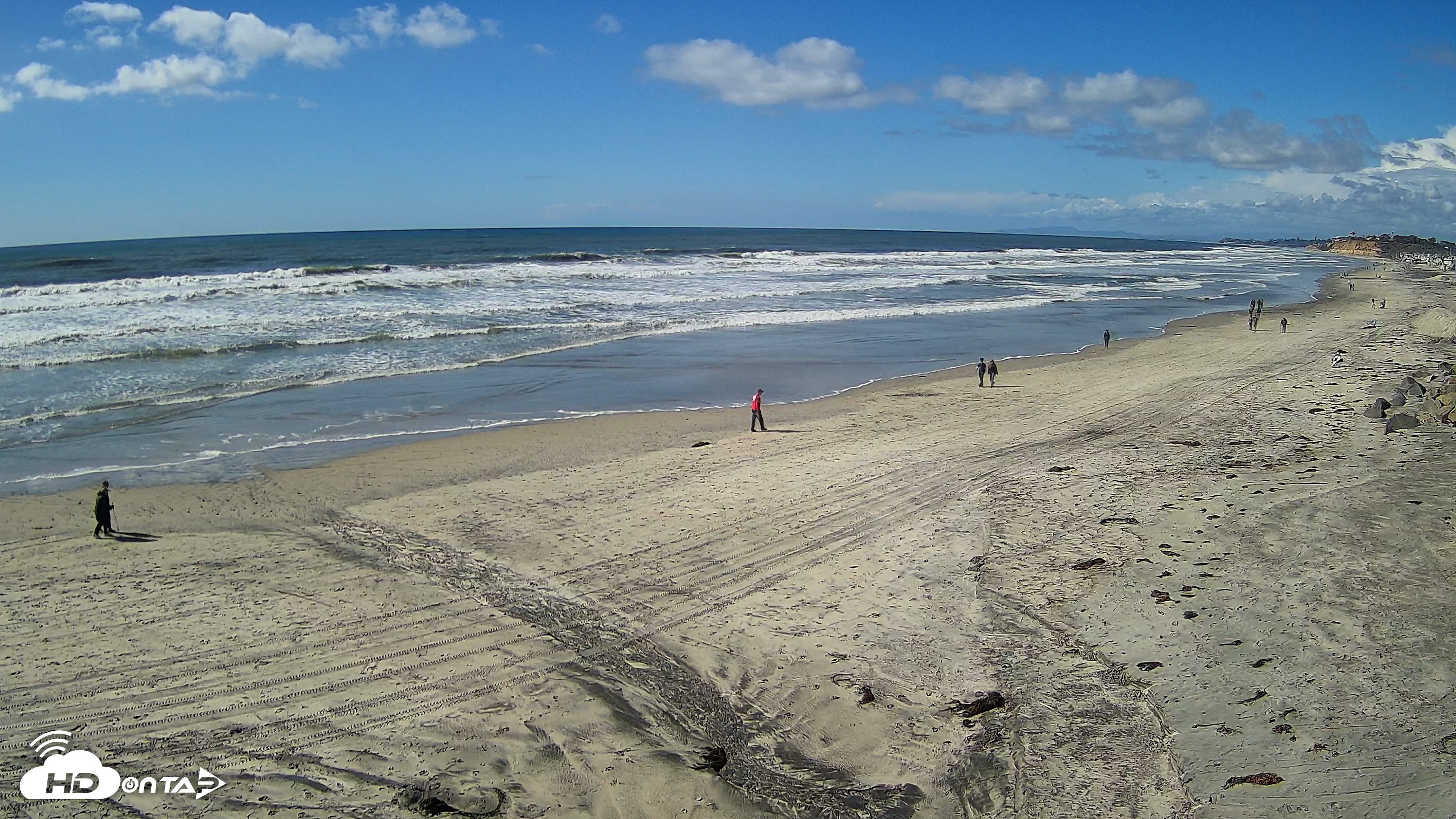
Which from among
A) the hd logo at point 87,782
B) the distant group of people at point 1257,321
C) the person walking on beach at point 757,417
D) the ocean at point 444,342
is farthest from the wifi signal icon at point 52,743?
the distant group of people at point 1257,321

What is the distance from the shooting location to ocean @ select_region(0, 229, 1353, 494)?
52.4 ft

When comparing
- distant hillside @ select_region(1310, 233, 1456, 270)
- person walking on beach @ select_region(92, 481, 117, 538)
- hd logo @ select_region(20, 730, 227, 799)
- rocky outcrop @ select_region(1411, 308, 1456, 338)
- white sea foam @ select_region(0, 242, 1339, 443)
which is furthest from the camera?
distant hillside @ select_region(1310, 233, 1456, 270)

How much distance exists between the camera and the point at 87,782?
5.98 meters

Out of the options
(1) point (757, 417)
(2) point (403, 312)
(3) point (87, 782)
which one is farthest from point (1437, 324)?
(3) point (87, 782)

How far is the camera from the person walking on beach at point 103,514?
1048cm

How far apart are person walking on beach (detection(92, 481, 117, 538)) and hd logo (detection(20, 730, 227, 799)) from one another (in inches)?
200

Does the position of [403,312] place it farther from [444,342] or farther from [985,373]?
[985,373]

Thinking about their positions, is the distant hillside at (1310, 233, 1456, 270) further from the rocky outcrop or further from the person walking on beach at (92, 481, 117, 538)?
the person walking on beach at (92, 481, 117, 538)

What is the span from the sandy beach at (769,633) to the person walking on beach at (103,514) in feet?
1.25

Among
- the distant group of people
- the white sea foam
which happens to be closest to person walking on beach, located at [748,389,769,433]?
the white sea foam

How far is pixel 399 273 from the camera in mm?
47344

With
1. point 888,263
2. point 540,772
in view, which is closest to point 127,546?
point 540,772

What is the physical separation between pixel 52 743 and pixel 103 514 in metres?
5.01

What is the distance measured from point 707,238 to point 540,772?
128960mm
